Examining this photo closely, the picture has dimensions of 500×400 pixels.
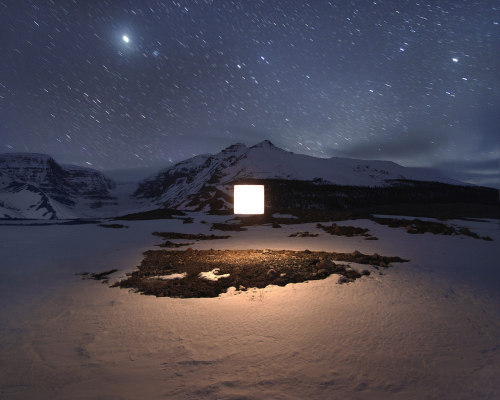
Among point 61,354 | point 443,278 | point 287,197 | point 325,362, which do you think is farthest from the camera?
point 287,197

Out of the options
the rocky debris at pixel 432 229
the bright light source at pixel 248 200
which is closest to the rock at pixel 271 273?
the bright light source at pixel 248 200

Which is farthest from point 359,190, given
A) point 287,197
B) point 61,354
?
point 61,354

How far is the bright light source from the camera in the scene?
15.7m

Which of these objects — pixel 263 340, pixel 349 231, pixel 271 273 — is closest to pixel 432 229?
pixel 349 231

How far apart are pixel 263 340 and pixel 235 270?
448 cm

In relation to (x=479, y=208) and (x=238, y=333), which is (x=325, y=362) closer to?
(x=238, y=333)

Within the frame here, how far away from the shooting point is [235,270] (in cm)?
948

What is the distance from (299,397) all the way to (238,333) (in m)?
1.93

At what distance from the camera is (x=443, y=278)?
339 inches

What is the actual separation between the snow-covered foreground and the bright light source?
783cm

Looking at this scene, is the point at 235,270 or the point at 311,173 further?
the point at 311,173

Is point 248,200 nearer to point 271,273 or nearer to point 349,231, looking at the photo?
point 271,273

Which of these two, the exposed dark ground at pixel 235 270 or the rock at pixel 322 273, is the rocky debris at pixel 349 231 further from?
the rock at pixel 322 273

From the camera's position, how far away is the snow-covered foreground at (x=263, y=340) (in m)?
3.82
